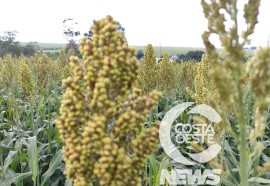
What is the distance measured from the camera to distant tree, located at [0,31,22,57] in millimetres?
38147

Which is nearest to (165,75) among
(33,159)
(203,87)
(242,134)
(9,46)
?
(203,87)

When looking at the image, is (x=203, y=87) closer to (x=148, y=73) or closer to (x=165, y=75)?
(x=148, y=73)

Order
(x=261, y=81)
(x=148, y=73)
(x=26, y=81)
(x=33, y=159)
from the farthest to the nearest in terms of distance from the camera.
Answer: (x=26, y=81), (x=148, y=73), (x=33, y=159), (x=261, y=81)

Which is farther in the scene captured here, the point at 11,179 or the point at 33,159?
the point at 11,179

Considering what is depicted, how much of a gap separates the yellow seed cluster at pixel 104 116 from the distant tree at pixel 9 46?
37.8 metres

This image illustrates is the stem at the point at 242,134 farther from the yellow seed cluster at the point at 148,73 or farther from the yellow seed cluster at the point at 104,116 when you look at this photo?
the yellow seed cluster at the point at 148,73

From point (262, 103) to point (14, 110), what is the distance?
4.03 metres

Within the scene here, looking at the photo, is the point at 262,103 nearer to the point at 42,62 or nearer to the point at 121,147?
the point at 121,147

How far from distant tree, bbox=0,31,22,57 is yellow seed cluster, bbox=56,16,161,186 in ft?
124

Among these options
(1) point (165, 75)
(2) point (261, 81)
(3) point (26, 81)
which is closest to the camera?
(2) point (261, 81)

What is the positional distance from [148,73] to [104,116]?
3332mm

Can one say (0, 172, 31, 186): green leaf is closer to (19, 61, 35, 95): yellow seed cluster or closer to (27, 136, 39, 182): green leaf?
(27, 136, 39, 182): green leaf

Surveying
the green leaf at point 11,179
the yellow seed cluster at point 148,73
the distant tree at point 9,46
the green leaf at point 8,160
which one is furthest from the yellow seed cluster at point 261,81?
the distant tree at point 9,46

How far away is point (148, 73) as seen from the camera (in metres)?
4.71
